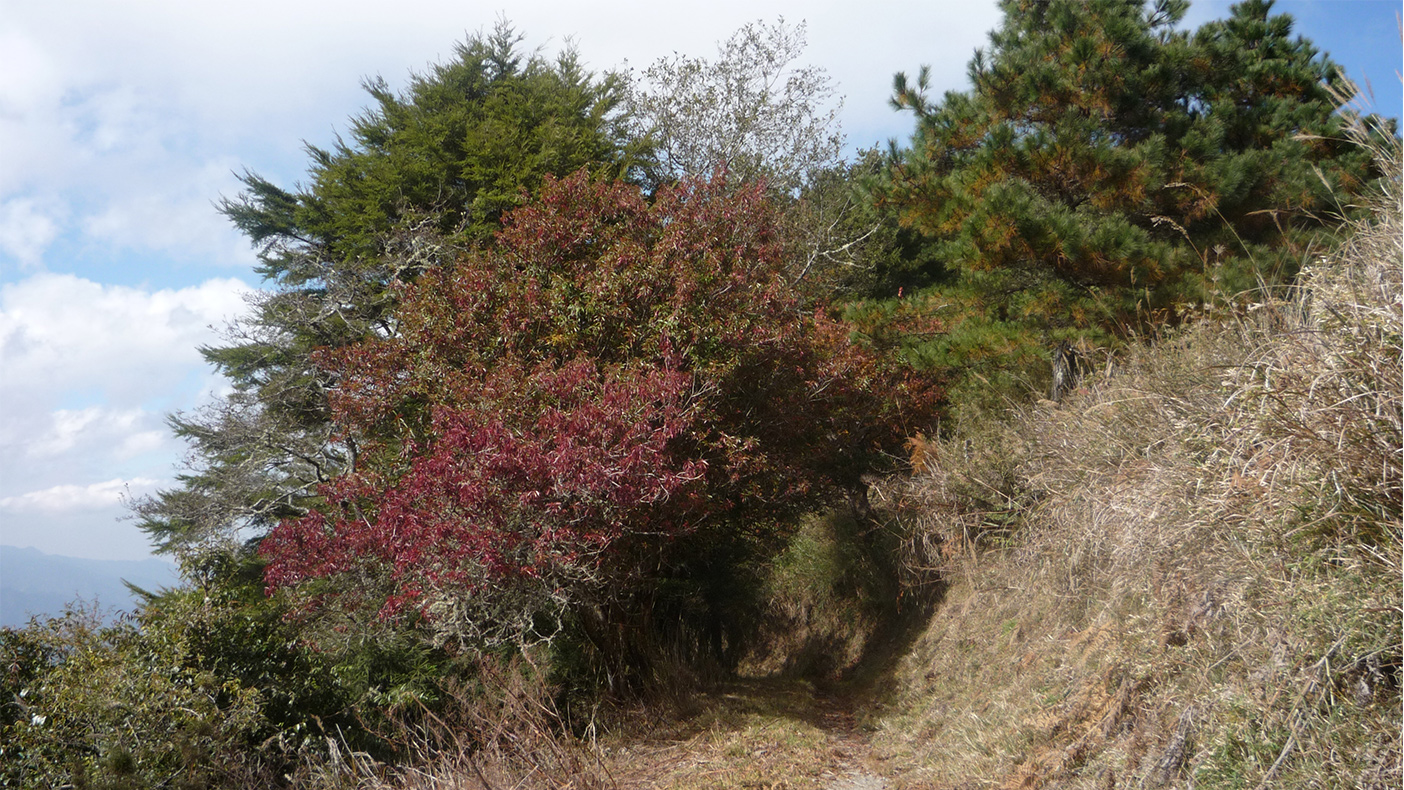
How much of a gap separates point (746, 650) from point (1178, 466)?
28.8ft

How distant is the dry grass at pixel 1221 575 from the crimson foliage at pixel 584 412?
2900 mm

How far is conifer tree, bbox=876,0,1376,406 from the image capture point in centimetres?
901

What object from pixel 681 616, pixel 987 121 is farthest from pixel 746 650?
pixel 987 121

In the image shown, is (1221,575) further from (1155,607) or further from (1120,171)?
(1120,171)

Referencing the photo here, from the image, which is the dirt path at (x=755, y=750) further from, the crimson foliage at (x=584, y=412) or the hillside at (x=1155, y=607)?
the crimson foliage at (x=584, y=412)

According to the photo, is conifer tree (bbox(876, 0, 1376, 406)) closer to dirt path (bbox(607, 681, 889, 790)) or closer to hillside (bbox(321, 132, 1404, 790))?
hillside (bbox(321, 132, 1404, 790))

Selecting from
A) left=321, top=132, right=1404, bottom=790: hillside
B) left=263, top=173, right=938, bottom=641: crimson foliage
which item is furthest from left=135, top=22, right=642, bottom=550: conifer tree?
left=321, top=132, right=1404, bottom=790: hillside

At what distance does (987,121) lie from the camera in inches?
416

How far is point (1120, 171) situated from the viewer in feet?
30.9

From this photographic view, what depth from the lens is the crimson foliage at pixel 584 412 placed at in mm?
6941

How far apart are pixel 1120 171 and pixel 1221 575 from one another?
6.53 meters

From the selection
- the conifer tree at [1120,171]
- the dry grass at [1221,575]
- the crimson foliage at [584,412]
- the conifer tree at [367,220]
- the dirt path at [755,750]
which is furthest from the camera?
the conifer tree at [367,220]

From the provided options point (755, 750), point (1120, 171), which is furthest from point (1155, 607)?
point (1120, 171)

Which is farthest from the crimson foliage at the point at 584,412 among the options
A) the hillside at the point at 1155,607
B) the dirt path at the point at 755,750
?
the hillside at the point at 1155,607
